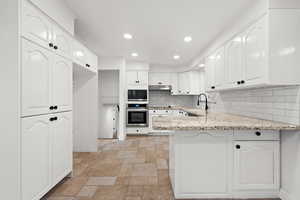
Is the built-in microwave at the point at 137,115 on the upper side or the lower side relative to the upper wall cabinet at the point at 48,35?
lower

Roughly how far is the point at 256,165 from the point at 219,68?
177 centimetres

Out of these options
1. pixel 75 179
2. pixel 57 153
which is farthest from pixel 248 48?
pixel 75 179

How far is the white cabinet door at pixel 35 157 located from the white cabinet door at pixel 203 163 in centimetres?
145

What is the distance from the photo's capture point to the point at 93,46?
405 centimetres

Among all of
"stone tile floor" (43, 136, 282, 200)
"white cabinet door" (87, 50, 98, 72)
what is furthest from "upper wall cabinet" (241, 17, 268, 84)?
"white cabinet door" (87, 50, 98, 72)

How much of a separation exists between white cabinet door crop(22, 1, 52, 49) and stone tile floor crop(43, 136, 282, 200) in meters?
1.81

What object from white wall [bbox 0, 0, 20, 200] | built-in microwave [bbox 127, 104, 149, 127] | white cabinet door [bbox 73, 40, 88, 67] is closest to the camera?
white wall [bbox 0, 0, 20, 200]

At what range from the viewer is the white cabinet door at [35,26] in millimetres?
1565

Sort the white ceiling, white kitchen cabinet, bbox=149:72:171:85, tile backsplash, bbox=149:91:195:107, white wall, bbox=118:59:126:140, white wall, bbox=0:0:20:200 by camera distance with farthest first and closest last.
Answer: tile backsplash, bbox=149:91:195:107 → white kitchen cabinet, bbox=149:72:171:85 → white wall, bbox=118:59:126:140 → the white ceiling → white wall, bbox=0:0:20:200

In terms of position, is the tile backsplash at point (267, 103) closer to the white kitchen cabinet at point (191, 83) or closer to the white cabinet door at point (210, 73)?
the white cabinet door at point (210, 73)

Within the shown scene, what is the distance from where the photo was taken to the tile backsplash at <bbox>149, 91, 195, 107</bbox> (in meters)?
6.65

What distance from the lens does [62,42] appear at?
225cm

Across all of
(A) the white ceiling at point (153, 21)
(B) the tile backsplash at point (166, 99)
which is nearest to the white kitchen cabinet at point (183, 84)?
(B) the tile backsplash at point (166, 99)

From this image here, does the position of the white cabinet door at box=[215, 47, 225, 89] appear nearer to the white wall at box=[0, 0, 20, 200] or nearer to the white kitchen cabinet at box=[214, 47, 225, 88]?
the white kitchen cabinet at box=[214, 47, 225, 88]
